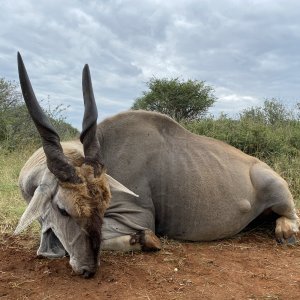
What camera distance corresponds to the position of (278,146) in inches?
398

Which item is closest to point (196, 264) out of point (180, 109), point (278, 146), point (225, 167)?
point (225, 167)

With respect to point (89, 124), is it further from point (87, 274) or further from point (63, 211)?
point (87, 274)

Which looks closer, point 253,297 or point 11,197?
point 253,297

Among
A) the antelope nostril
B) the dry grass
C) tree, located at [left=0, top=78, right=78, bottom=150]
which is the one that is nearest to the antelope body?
the antelope nostril

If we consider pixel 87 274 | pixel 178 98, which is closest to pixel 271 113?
pixel 178 98

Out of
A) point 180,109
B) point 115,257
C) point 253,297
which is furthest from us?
point 180,109

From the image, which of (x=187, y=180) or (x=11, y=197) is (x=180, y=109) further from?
(x=187, y=180)

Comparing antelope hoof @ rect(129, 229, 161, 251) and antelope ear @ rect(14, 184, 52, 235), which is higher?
antelope ear @ rect(14, 184, 52, 235)

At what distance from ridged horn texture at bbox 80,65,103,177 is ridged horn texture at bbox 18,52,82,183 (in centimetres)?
23

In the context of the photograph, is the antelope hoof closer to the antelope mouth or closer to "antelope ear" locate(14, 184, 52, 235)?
the antelope mouth

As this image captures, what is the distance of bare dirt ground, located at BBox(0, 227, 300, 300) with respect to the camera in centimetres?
326

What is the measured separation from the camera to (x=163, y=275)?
3.63 m

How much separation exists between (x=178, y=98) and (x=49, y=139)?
14.4m

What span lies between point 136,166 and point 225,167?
1077 millimetres
